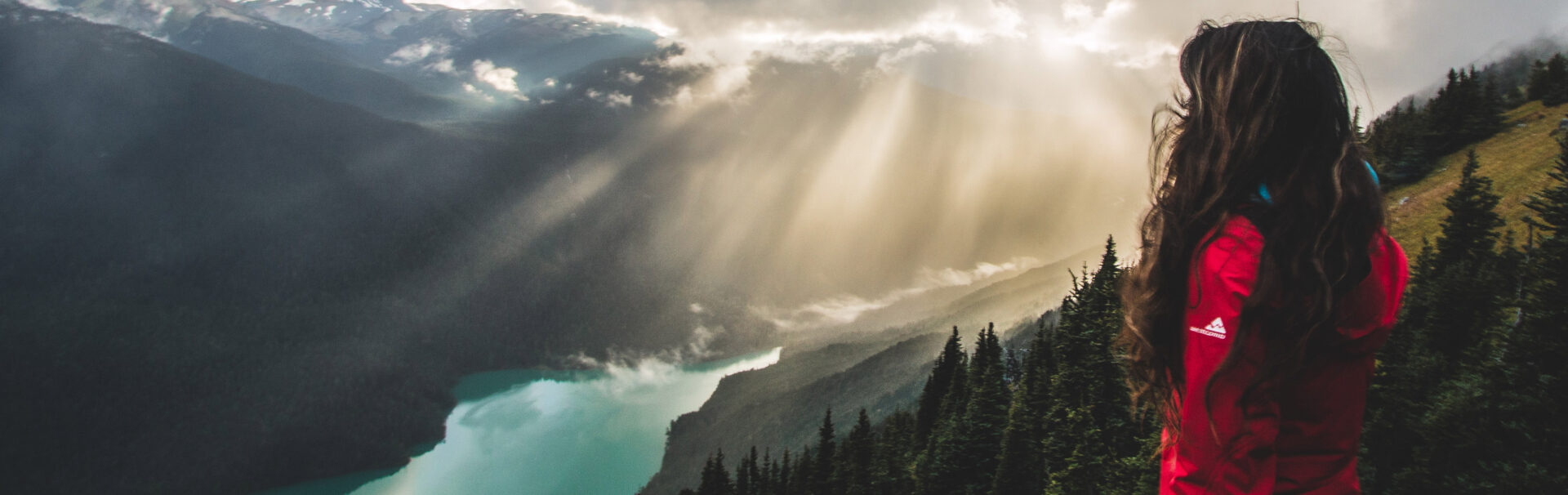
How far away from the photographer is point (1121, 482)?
23047mm

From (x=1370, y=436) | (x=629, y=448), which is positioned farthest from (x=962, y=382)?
(x=629, y=448)

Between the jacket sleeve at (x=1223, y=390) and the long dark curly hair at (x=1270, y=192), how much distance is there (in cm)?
5

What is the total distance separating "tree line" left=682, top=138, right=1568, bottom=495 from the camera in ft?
45.8

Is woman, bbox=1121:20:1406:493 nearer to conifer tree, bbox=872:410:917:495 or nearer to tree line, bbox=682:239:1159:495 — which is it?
tree line, bbox=682:239:1159:495

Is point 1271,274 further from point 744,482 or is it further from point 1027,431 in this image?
point 744,482

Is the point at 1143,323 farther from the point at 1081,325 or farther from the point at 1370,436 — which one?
the point at 1081,325

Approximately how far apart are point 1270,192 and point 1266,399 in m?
0.84

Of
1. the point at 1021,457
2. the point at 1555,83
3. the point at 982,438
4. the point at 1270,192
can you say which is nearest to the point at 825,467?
the point at 982,438

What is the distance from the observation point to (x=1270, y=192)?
2.51 metres

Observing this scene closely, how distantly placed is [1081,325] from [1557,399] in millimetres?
15620

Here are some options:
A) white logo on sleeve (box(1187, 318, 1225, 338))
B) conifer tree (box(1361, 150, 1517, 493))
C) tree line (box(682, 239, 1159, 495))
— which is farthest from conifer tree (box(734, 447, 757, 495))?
white logo on sleeve (box(1187, 318, 1225, 338))

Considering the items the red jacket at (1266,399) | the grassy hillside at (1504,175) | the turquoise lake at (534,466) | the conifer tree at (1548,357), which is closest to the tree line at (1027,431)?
the conifer tree at (1548,357)

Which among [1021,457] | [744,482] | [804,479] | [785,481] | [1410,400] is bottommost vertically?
[785,481]

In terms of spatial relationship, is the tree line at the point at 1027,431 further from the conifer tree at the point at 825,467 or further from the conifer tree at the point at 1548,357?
the conifer tree at the point at 1548,357
